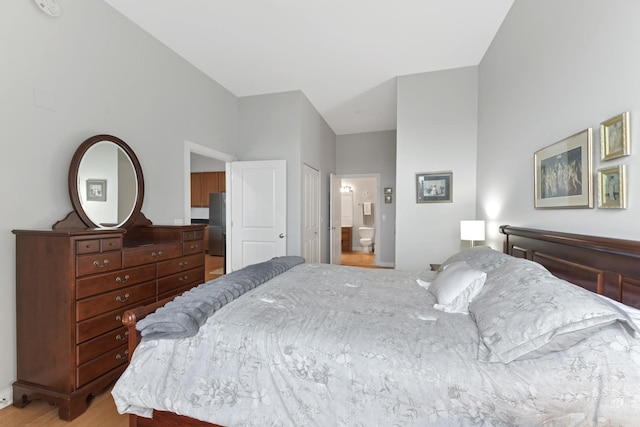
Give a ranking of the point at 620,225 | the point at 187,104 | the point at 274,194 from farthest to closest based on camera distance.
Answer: the point at 274,194 < the point at 187,104 < the point at 620,225

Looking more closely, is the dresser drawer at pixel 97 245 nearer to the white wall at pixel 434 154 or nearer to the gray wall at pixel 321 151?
the gray wall at pixel 321 151

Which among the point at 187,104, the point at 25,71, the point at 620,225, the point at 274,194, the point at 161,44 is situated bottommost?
the point at 620,225

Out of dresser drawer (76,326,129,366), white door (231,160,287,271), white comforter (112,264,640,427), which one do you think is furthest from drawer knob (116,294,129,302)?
white door (231,160,287,271)

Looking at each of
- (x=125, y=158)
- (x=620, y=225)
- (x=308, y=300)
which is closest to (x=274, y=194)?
(x=125, y=158)

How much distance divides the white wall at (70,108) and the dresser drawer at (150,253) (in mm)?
570

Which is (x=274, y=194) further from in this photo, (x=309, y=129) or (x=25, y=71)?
(x=25, y=71)

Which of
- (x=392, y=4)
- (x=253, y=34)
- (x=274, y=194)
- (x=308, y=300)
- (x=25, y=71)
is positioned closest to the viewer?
(x=308, y=300)

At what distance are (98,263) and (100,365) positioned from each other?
67 cm

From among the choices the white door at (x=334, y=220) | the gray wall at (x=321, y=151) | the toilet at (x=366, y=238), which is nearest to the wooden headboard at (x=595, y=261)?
the gray wall at (x=321, y=151)

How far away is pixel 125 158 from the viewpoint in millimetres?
2469

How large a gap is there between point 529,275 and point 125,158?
3076 millimetres

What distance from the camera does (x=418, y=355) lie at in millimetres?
1073

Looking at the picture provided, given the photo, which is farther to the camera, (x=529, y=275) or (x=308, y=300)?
(x=308, y=300)

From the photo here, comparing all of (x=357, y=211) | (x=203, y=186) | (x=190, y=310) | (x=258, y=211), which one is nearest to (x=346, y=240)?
(x=357, y=211)
